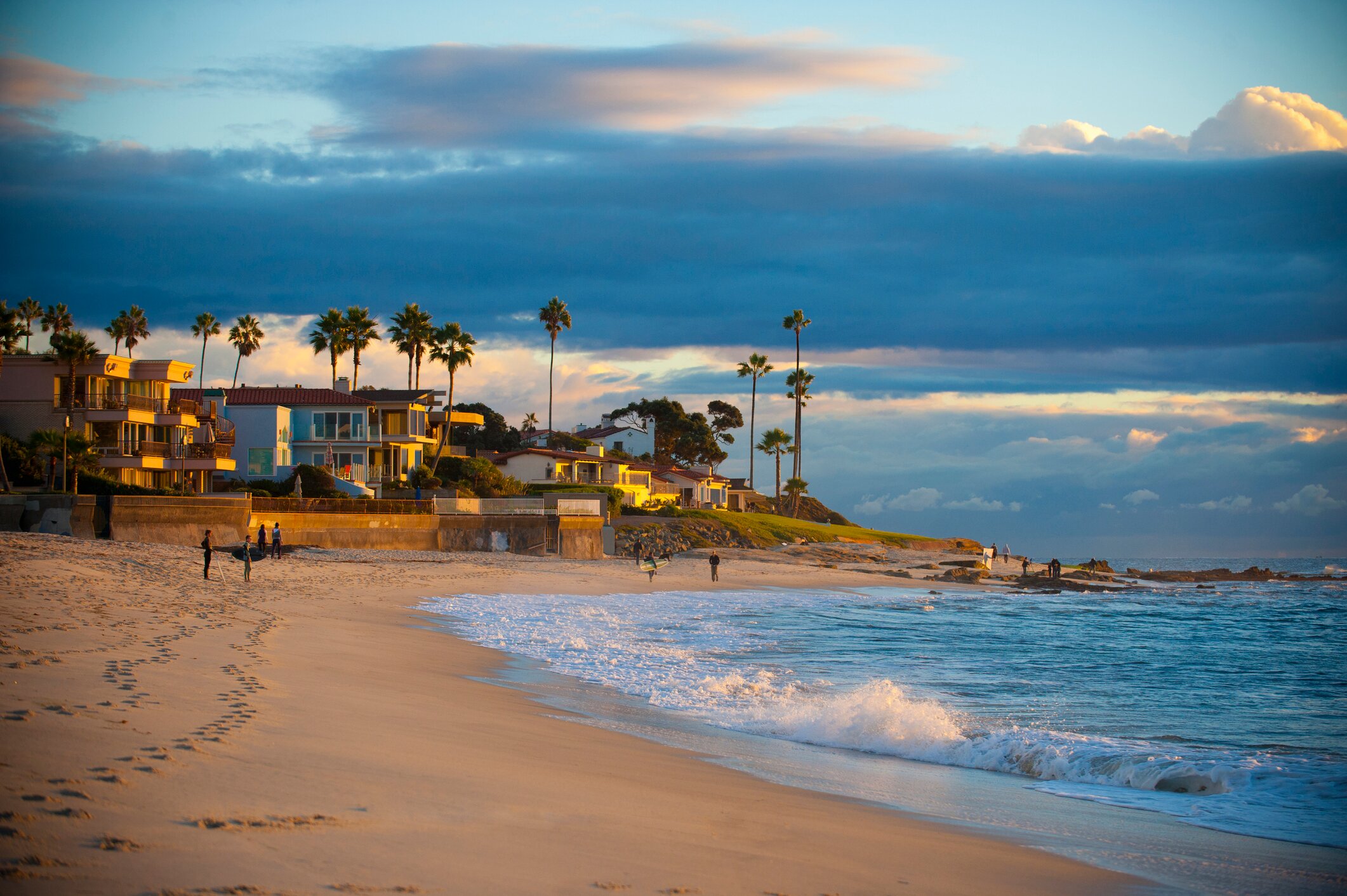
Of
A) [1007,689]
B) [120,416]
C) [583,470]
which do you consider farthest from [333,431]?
[1007,689]

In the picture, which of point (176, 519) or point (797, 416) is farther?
point (797, 416)

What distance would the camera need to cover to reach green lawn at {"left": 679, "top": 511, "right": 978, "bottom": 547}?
77000 mm

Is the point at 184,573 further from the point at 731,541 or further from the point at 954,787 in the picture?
the point at 731,541

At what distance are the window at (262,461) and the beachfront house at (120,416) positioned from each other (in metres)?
6.90

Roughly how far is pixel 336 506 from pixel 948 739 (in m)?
38.6

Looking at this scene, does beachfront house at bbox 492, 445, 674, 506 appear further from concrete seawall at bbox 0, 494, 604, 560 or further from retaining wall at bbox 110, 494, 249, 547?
retaining wall at bbox 110, 494, 249, 547

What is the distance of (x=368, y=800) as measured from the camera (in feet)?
21.4

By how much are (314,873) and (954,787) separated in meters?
A: 7.38

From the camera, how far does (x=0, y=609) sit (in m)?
14.8

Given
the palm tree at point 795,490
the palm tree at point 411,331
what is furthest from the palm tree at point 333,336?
the palm tree at point 795,490

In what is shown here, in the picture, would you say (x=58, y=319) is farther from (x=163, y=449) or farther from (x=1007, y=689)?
(x=1007, y=689)

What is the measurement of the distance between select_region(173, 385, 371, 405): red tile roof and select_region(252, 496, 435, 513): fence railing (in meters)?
16.9

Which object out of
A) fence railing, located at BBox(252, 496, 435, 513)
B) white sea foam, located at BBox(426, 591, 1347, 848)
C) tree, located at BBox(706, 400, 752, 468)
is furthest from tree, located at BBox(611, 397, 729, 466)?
white sea foam, located at BBox(426, 591, 1347, 848)

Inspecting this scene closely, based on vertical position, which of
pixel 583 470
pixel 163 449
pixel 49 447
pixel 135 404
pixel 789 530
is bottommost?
pixel 789 530
